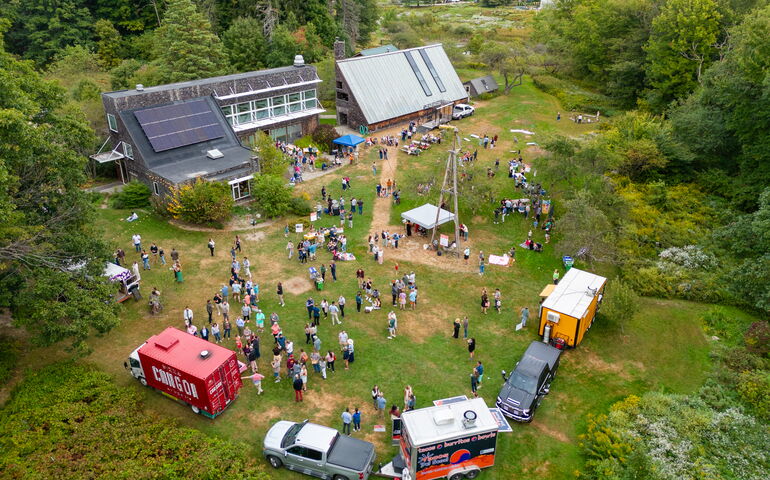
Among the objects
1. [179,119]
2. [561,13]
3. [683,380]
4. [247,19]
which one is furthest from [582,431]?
[561,13]

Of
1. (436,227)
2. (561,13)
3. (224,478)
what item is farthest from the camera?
(561,13)

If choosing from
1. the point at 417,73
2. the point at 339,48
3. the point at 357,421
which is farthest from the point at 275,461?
the point at 417,73

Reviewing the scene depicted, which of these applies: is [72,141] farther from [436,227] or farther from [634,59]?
[634,59]

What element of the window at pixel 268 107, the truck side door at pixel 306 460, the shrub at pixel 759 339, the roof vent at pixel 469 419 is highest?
the window at pixel 268 107

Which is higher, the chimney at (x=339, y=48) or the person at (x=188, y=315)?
the chimney at (x=339, y=48)

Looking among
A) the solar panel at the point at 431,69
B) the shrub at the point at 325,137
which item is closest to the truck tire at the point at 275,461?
the shrub at the point at 325,137

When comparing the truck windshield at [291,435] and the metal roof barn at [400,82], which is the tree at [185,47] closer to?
the metal roof barn at [400,82]

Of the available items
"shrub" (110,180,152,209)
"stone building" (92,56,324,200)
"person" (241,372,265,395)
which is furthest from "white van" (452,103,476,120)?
"person" (241,372,265,395)
